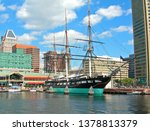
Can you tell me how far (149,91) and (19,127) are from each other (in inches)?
4106

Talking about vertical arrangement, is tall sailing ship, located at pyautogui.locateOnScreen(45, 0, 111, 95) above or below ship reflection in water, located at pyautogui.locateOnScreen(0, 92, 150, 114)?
above

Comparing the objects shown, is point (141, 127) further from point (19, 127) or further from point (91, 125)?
point (19, 127)

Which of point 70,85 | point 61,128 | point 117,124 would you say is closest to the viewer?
point 61,128

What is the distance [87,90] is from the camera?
120 metres

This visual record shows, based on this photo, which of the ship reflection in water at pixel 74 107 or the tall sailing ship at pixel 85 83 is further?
the tall sailing ship at pixel 85 83

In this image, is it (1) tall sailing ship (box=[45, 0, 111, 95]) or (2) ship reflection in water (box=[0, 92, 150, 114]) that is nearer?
(2) ship reflection in water (box=[0, 92, 150, 114])

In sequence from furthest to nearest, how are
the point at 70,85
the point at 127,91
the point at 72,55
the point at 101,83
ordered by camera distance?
the point at 72,55 → the point at 70,85 → the point at 127,91 → the point at 101,83

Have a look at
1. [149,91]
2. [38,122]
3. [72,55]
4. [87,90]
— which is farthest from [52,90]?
[38,122]

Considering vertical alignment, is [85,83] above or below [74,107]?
above

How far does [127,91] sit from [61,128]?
107460 mm

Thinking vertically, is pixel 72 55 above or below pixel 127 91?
above

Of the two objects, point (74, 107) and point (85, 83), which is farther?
point (85, 83)

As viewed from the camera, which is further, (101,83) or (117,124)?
(101,83)

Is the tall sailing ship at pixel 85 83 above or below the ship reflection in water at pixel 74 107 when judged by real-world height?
above
